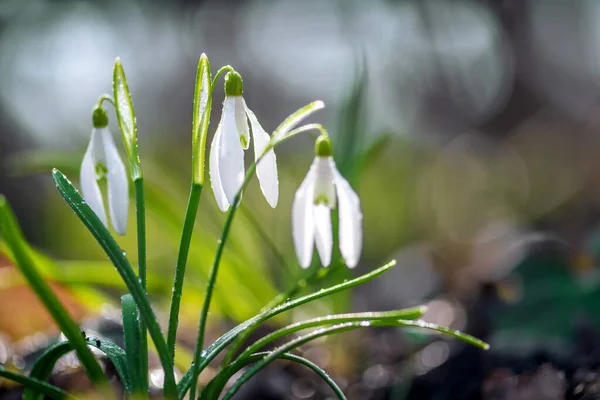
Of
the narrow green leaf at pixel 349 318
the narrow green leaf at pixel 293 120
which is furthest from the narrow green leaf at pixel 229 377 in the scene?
the narrow green leaf at pixel 293 120

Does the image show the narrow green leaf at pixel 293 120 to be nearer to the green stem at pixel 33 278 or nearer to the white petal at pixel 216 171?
the white petal at pixel 216 171

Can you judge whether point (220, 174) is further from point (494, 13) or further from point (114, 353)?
point (494, 13)

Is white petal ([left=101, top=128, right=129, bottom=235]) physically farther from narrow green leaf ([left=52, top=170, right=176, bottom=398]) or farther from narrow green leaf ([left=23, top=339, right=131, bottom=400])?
narrow green leaf ([left=23, top=339, right=131, bottom=400])

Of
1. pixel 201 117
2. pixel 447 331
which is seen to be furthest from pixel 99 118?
pixel 447 331

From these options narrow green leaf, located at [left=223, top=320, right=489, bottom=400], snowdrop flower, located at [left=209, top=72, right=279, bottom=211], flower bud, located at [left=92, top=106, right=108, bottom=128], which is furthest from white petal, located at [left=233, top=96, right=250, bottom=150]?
narrow green leaf, located at [left=223, top=320, right=489, bottom=400]

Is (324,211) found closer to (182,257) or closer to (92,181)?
(182,257)

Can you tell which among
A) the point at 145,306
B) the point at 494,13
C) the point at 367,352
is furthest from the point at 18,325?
the point at 494,13
